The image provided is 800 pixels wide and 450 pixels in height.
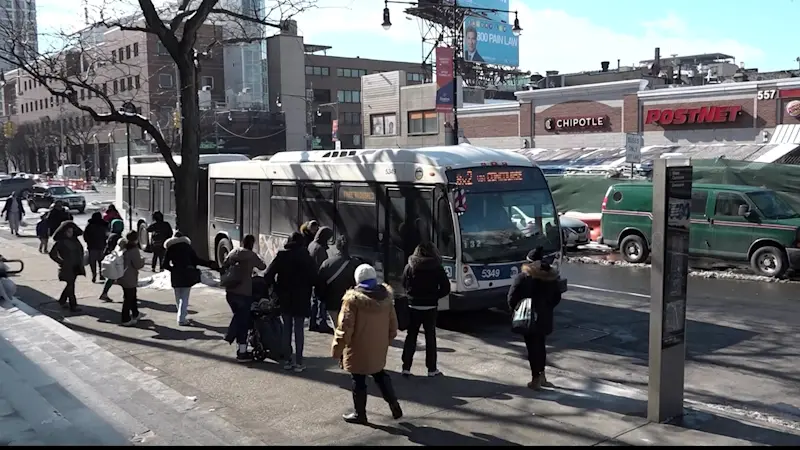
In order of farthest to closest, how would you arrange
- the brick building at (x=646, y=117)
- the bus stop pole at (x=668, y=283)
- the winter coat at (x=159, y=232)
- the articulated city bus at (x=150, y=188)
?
1. the brick building at (x=646, y=117)
2. the articulated city bus at (x=150, y=188)
3. the winter coat at (x=159, y=232)
4. the bus stop pole at (x=668, y=283)

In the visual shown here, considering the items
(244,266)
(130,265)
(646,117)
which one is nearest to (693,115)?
(646,117)

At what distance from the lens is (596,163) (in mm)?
30281

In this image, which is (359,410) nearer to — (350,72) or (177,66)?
(177,66)

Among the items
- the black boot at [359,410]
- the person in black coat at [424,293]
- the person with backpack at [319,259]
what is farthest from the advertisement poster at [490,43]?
the black boot at [359,410]

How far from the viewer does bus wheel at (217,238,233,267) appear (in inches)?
657

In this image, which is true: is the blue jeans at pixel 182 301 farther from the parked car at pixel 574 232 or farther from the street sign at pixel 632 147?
the street sign at pixel 632 147

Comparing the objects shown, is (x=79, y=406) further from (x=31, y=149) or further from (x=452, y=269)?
(x=31, y=149)

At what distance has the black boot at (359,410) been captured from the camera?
21.6ft

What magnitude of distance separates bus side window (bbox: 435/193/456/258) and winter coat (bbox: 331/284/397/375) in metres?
4.38

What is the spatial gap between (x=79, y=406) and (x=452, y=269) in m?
5.46

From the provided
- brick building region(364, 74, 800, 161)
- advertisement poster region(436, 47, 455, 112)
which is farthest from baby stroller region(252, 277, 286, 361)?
brick building region(364, 74, 800, 161)

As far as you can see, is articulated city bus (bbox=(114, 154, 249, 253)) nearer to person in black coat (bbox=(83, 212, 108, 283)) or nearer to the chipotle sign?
person in black coat (bbox=(83, 212, 108, 283))

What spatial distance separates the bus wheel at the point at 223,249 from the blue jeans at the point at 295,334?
329 inches

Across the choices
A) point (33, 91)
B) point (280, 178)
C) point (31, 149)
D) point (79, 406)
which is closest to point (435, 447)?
point (79, 406)
